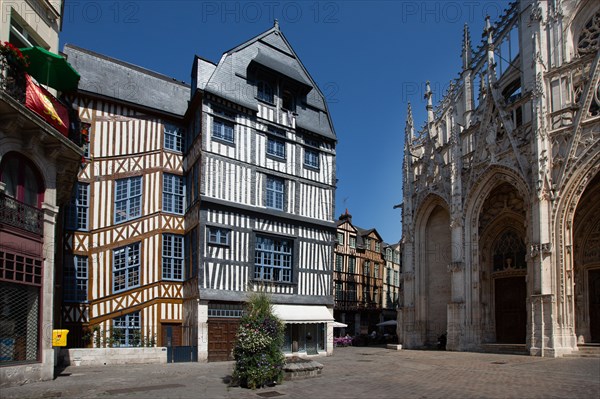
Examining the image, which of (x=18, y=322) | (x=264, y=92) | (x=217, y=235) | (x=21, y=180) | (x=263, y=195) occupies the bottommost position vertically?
(x=18, y=322)

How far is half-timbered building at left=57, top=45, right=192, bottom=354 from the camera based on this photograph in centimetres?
1834

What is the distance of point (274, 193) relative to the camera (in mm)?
21281

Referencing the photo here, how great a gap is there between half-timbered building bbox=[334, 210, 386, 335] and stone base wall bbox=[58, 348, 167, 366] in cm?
2478

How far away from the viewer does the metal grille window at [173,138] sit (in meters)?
21.1

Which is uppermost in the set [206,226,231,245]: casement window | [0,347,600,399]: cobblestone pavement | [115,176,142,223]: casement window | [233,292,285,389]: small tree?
[115,176,142,223]: casement window

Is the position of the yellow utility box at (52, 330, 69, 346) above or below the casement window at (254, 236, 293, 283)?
below

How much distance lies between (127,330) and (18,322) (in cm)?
782

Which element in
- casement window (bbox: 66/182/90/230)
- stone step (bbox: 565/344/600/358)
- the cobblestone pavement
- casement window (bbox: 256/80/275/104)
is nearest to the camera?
the cobblestone pavement

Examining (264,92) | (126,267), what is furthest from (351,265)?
(126,267)

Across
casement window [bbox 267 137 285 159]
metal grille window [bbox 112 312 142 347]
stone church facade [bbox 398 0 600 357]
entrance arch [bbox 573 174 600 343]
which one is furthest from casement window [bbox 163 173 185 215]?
entrance arch [bbox 573 174 600 343]

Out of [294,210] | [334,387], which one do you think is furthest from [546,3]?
[334,387]

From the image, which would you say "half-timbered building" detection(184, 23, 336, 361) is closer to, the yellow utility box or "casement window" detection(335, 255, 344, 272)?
the yellow utility box

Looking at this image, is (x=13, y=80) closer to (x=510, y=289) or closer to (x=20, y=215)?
(x=20, y=215)

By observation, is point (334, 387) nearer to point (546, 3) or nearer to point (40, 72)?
point (40, 72)
